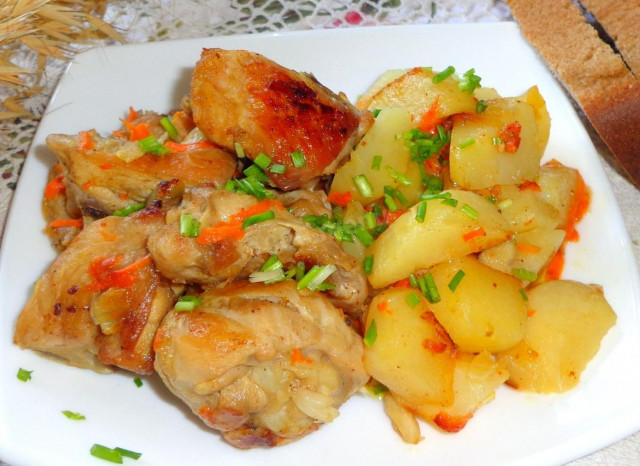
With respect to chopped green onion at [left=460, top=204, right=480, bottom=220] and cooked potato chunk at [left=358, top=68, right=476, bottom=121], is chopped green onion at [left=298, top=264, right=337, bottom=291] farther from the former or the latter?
cooked potato chunk at [left=358, top=68, right=476, bottom=121]

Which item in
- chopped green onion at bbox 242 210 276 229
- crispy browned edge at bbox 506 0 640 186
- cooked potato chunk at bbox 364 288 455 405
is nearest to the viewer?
chopped green onion at bbox 242 210 276 229

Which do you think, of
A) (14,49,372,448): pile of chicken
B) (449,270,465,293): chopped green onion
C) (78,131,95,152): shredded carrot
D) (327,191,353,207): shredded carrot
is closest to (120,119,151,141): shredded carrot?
(14,49,372,448): pile of chicken

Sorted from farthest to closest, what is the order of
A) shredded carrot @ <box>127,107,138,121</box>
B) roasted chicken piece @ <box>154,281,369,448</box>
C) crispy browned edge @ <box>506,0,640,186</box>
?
crispy browned edge @ <box>506,0,640,186</box> < shredded carrot @ <box>127,107,138,121</box> < roasted chicken piece @ <box>154,281,369,448</box>

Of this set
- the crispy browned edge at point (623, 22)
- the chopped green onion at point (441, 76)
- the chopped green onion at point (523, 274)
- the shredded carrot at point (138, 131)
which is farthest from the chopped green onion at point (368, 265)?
the crispy browned edge at point (623, 22)

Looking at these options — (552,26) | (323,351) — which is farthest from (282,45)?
(323,351)

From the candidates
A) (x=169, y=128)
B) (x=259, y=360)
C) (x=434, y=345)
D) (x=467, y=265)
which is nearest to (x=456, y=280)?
(x=467, y=265)

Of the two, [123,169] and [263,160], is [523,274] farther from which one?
[123,169]

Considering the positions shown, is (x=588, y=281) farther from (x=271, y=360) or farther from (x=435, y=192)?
(x=271, y=360)
